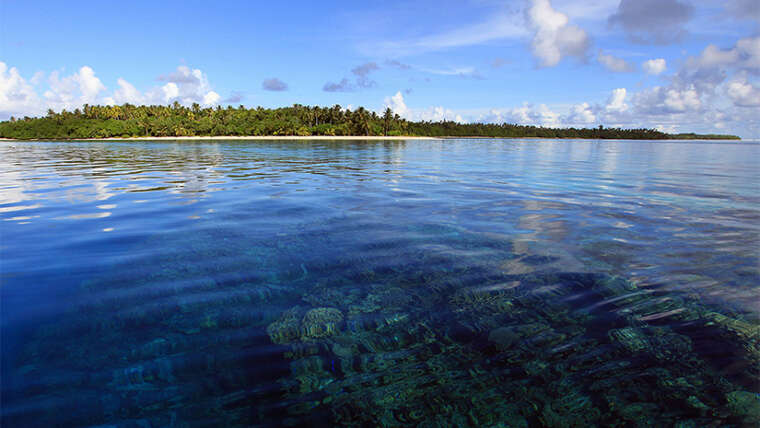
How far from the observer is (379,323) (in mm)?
4930

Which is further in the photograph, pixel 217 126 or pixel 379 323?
pixel 217 126

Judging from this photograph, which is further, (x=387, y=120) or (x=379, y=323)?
(x=387, y=120)

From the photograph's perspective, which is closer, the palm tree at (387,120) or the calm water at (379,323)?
the calm water at (379,323)

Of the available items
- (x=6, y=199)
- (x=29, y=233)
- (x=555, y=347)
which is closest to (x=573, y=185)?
(x=555, y=347)

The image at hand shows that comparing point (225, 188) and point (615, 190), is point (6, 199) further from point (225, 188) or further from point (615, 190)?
point (615, 190)

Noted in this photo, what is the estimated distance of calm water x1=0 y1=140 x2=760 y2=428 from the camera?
3.52 metres

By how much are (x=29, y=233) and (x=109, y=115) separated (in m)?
237

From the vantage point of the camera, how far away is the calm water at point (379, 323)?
3521 millimetres

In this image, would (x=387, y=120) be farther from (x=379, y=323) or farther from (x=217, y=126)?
(x=379, y=323)

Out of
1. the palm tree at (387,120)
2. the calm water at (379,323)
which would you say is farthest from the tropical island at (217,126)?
the calm water at (379,323)

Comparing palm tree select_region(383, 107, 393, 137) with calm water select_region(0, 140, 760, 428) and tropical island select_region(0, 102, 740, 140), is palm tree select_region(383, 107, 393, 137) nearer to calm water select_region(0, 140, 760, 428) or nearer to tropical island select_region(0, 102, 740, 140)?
tropical island select_region(0, 102, 740, 140)

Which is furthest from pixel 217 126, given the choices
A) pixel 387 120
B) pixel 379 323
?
pixel 379 323

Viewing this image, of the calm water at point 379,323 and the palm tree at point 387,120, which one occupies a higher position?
the palm tree at point 387,120

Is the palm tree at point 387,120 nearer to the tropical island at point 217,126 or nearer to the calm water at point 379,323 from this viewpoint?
the tropical island at point 217,126
